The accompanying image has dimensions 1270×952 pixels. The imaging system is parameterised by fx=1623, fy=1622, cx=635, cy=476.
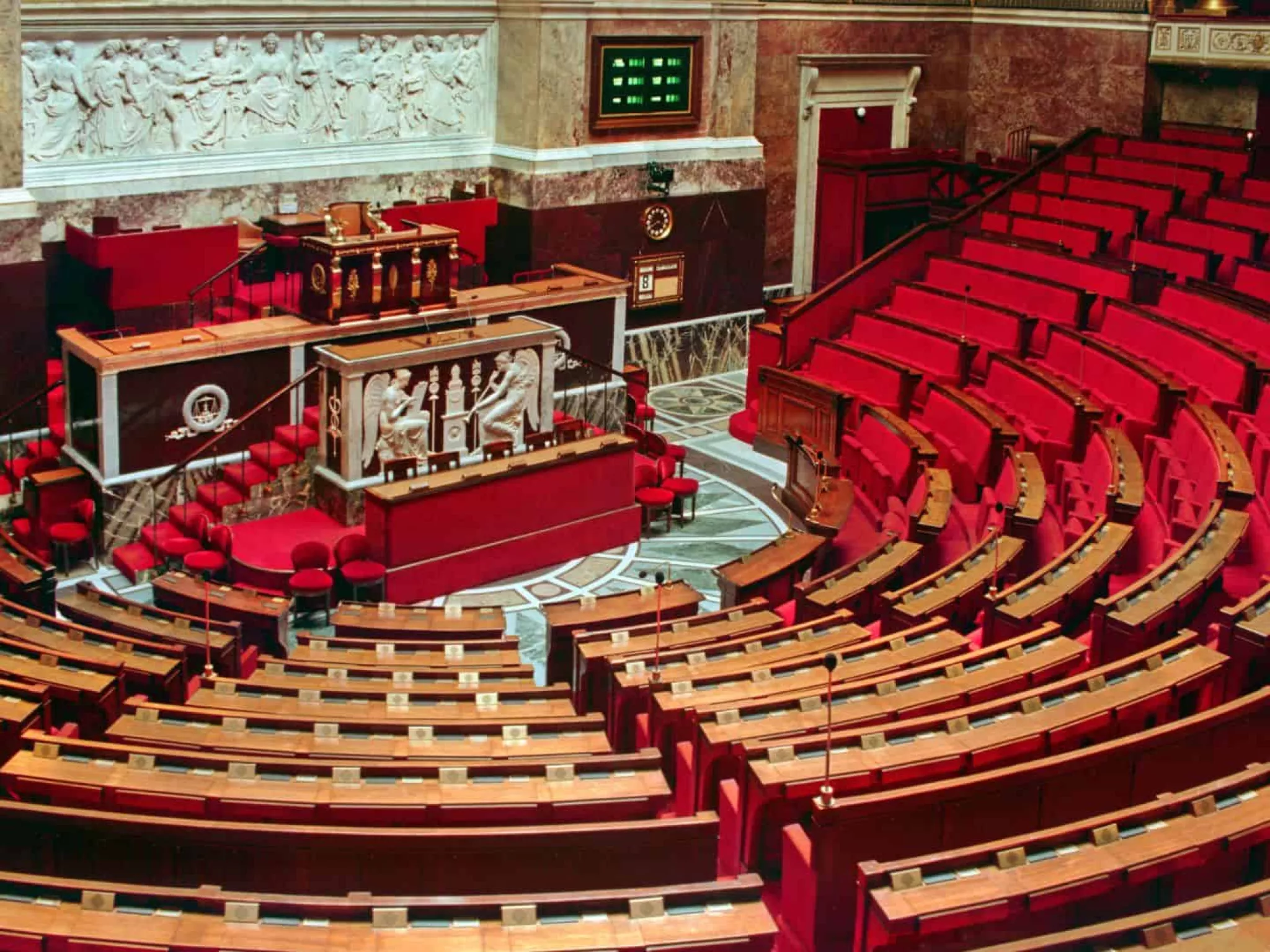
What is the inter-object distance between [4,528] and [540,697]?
4614mm

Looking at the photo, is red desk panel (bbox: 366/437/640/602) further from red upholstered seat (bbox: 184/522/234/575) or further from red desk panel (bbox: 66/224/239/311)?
red desk panel (bbox: 66/224/239/311)

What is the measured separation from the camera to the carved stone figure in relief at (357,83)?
11.2m

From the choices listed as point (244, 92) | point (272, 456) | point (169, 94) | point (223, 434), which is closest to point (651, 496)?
point (272, 456)

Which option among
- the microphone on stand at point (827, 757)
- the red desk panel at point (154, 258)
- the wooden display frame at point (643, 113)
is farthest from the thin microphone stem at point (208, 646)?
the wooden display frame at point (643, 113)

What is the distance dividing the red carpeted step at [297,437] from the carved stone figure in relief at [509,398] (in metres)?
0.96

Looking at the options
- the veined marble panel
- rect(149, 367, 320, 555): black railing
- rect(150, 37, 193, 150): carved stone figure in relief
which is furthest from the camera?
the veined marble panel

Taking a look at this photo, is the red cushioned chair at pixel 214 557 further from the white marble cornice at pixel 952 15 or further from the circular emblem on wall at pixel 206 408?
the white marble cornice at pixel 952 15

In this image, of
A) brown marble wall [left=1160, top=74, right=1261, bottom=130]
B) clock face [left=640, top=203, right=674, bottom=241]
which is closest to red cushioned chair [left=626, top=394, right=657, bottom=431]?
clock face [left=640, top=203, right=674, bottom=241]

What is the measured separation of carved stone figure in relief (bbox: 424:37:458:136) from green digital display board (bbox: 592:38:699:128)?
105cm

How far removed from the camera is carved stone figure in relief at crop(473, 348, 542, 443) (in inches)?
383

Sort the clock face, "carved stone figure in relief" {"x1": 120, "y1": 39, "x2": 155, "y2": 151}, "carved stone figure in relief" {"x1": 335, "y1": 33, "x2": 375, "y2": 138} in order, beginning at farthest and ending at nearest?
the clock face, "carved stone figure in relief" {"x1": 335, "y1": 33, "x2": 375, "y2": 138}, "carved stone figure in relief" {"x1": 120, "y1": 39, "x2": 155, "y2": 151}

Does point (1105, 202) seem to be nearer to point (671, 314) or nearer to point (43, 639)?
point (671, 314)

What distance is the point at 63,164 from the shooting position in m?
9.95

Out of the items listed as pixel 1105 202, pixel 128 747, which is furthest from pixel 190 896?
pixel 1105 202
